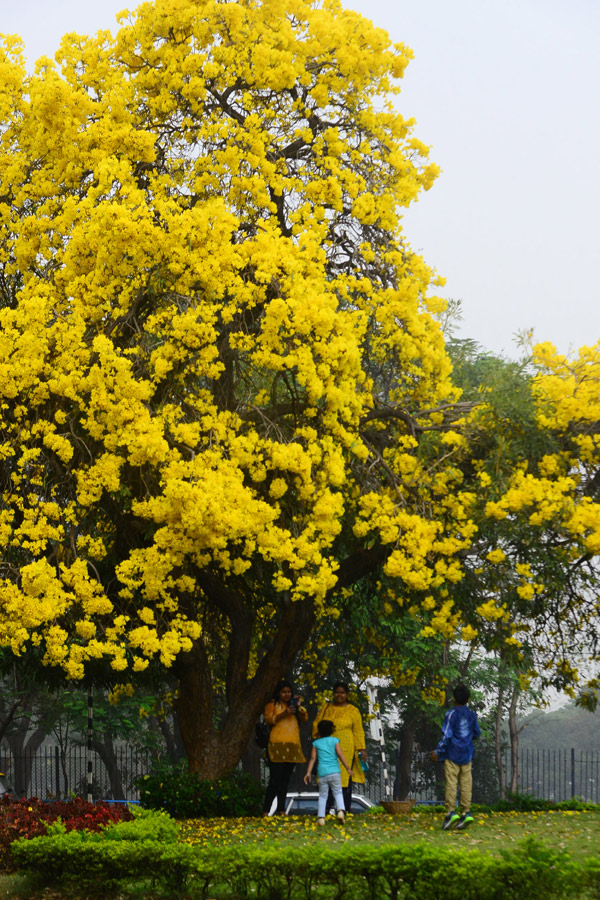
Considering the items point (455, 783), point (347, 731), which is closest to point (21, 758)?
point (347, 731)

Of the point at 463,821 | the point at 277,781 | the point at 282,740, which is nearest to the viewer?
the point at 463,821

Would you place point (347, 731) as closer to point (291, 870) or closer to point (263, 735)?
point (263, 735)

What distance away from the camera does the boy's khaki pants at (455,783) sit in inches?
468

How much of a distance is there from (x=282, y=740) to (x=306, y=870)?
16.5ft

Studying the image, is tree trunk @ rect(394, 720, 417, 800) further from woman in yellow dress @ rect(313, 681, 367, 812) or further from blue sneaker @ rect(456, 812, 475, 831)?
blue sneaker @ rect(456, 812, 475, 831)

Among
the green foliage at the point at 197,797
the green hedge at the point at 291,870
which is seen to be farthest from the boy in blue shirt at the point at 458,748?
the green hedge at the point at 291,870

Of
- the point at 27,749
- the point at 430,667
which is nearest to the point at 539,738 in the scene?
the point at 27,749

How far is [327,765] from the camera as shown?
11867 mm

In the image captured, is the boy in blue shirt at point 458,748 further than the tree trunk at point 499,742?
No

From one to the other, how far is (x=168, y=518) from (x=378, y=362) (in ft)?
14.9

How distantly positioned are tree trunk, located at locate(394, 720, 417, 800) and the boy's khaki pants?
19.5 m

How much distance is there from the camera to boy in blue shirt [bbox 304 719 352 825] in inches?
468

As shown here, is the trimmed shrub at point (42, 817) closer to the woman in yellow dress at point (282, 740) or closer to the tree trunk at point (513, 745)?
the woman in yellow dress at point (282, 740)

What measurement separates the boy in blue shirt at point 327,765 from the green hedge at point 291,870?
258cm
